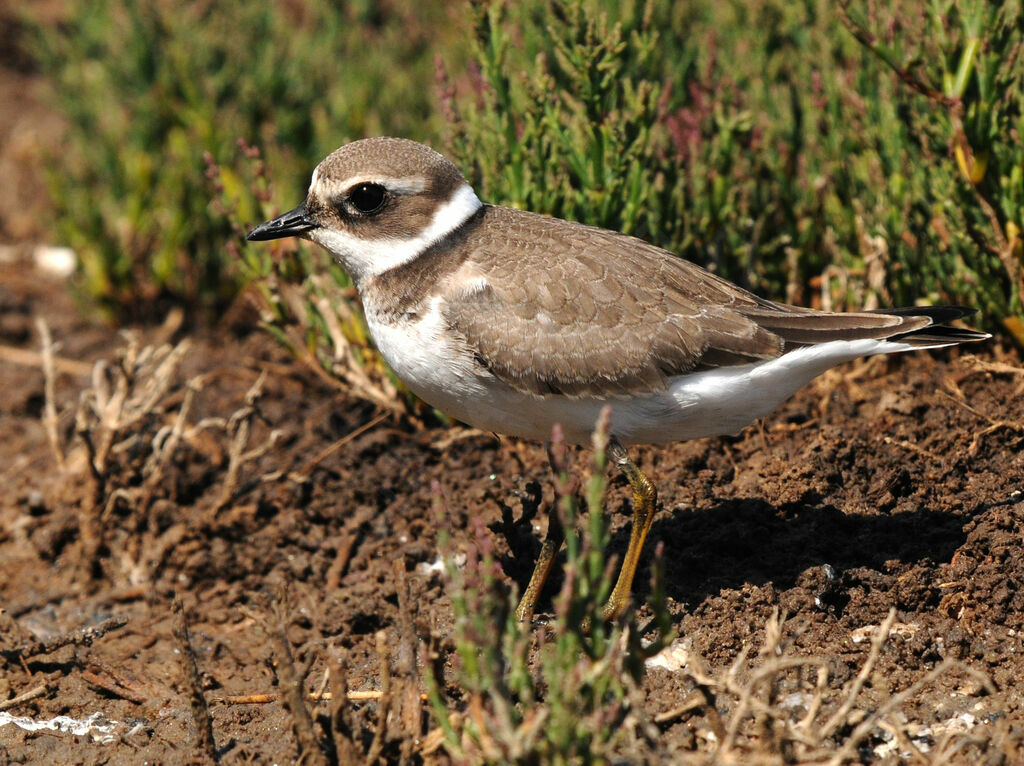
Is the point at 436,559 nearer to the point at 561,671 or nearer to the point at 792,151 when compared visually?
the point at 561,671

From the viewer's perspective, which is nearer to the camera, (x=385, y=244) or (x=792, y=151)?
(x=385, y=244)

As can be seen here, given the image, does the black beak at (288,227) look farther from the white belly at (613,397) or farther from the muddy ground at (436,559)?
the muddy ground at (436,559)

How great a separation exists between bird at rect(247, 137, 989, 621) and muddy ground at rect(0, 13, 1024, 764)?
1.84 ft

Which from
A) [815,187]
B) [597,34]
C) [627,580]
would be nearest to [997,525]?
[627,580]

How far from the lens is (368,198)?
4.96m

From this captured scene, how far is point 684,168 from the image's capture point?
21.8 ft

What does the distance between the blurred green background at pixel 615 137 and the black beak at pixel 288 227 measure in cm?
106

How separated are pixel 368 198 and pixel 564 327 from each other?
1071 mm

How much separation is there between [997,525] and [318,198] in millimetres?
3193

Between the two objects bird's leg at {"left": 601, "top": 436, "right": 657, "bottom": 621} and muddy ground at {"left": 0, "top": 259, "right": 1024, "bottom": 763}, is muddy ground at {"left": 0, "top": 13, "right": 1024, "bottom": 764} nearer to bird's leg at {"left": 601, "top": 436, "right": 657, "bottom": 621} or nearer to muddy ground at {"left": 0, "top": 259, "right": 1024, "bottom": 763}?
muddy ground at {"left": 0, "top": 259, "right": 1024, "bottom": 763}

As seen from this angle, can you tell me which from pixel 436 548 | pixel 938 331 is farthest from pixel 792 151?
pixel 436 548

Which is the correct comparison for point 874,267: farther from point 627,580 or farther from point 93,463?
point 93,463

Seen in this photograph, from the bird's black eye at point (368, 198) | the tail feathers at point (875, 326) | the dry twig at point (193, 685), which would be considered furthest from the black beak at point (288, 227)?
the tail feathers at point (875, 326)

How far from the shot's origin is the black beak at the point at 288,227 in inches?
198
